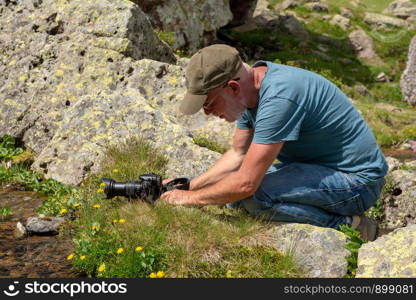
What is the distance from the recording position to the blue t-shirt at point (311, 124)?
5.02 meters

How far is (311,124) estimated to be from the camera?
5.43 m

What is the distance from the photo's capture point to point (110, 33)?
1012cm

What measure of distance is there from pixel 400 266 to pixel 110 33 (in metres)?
7.42

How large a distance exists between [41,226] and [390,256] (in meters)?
4.05

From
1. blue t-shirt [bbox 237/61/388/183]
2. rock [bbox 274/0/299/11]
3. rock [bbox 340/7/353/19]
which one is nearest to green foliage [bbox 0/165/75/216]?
blue t-shirt [bbox 237/61/388/183]

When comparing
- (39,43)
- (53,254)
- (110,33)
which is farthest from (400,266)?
(39,43)

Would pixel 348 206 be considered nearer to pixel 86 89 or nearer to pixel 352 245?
pixel 352 245

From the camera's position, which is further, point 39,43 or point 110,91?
point 39,43

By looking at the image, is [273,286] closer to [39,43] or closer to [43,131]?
[43,131]

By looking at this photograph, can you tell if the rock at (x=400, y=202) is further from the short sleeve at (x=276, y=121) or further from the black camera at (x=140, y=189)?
the black camera at (x=140, y=189)

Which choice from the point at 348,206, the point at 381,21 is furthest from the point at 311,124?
the point at 381,21

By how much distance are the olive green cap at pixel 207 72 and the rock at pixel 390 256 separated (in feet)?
7.58

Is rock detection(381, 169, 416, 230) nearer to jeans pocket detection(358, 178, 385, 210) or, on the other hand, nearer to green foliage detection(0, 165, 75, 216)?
jeans pocket detection(358, 178, 385, 210)

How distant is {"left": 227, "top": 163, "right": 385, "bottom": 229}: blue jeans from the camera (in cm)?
573
